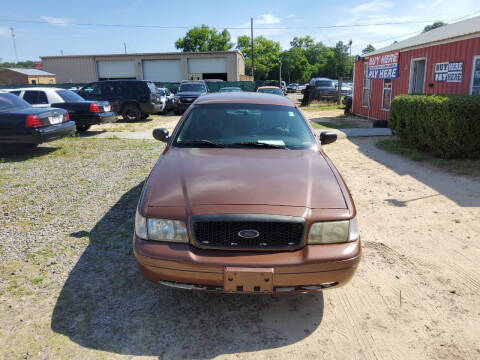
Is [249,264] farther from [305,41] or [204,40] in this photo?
[305,41]

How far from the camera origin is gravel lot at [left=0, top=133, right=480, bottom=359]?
7.98ft

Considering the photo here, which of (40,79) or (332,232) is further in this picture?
(40,79)

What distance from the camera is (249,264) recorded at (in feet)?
7.79

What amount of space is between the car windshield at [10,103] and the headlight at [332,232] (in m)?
8.41

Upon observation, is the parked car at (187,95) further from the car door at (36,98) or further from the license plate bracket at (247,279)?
the license plate bracket at (247,279)

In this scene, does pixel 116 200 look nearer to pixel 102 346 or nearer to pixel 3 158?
pixel 102 346

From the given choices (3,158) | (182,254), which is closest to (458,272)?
(182,254)

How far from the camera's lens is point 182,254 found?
2.43 meters

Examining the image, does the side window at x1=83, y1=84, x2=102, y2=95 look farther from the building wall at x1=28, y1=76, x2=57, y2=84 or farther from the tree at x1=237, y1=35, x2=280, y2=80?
the tree at x1=237, y1=35, x2=280, y2=80

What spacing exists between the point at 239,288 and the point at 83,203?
11.9ft

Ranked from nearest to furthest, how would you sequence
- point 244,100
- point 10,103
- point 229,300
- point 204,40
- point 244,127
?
point 229,300, point 244,127, point 244,100, point 10,103, point 204,40

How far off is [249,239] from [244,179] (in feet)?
1.84

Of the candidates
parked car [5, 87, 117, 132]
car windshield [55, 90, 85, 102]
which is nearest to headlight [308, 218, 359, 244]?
parked car [5, 87, 117, 132]

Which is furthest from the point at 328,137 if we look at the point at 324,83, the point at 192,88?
the point at 324,83
